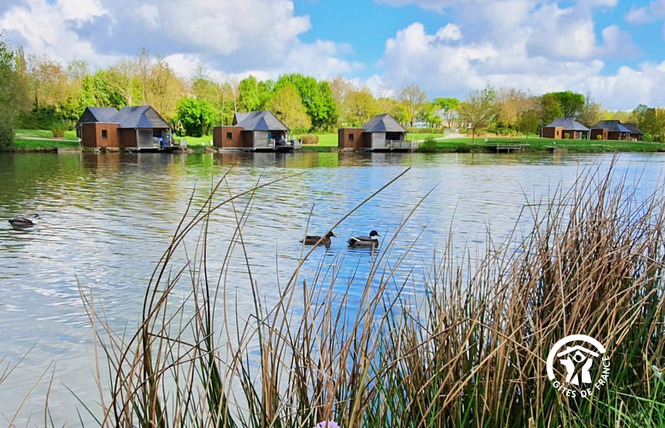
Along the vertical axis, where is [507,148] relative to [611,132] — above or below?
below

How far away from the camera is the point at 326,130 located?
7444 centimetres

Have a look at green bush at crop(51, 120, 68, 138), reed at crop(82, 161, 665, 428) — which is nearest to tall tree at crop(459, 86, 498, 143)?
Answer: green bush at crop(51, 120, 68, 138)

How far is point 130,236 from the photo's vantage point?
10.2 m

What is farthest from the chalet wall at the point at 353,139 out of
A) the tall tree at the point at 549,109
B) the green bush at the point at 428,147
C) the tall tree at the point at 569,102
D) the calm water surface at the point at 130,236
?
the tall tree at the point at 569,102

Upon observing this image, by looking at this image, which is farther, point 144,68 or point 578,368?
point 144,68

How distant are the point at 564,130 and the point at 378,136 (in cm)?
3229

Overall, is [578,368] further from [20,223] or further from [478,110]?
[478,110]

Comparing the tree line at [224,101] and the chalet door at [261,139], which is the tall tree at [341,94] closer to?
the tree line at [224,101]

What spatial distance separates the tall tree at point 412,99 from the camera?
79250 millimetres

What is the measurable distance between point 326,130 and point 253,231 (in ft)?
211

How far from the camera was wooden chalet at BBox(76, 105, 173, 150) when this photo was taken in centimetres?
4497

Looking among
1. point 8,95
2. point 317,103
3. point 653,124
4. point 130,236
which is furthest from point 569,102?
point 130,236

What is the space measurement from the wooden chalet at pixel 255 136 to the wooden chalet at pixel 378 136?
5.48m

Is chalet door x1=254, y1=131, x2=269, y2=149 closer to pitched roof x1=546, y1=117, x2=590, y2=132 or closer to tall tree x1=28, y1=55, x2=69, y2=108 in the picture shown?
tall tree x1=28, y1=55, x2=69, y2=108
